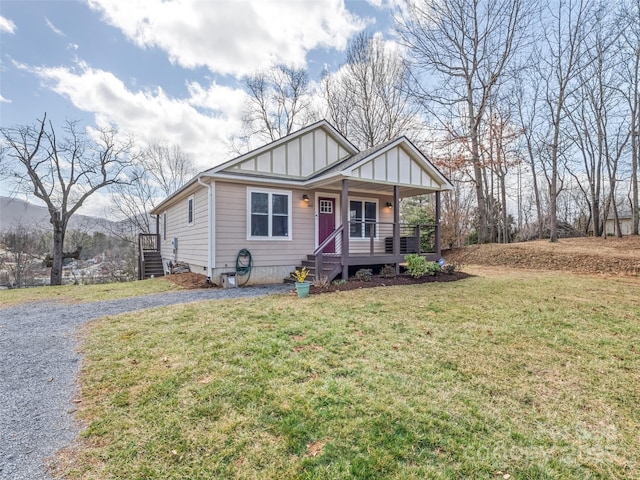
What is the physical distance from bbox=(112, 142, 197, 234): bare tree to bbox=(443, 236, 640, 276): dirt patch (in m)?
20.2

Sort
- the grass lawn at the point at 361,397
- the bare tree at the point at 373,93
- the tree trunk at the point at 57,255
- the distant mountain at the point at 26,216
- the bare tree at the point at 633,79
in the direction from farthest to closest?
the bare tree at the point at 373,93, the distant mountain at the point at 26,216, the tree trunk at the point at 57,255, the bare tree at the point at 633,79, the grass lawn at the point at 361,397

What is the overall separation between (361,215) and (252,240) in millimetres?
4434

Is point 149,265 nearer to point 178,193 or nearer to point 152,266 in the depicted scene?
point 152,266

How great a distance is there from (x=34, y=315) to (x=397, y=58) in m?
20.7

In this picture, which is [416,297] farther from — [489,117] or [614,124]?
[614,124]

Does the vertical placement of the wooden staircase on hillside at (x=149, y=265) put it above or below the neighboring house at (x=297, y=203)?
below

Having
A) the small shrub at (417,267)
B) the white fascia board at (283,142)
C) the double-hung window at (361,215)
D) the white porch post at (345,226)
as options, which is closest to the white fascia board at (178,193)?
the white fascia board at (283,142)

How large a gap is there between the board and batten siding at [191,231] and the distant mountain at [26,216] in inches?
299

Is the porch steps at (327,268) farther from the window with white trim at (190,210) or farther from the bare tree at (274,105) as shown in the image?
the bare tree at (274,105)

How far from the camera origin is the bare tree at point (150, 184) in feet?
76.6

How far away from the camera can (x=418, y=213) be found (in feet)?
57.9

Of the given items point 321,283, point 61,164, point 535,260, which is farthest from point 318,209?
point 61,164

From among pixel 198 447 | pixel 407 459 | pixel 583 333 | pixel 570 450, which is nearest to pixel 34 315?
pixel 198 447

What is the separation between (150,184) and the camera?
24.5m
